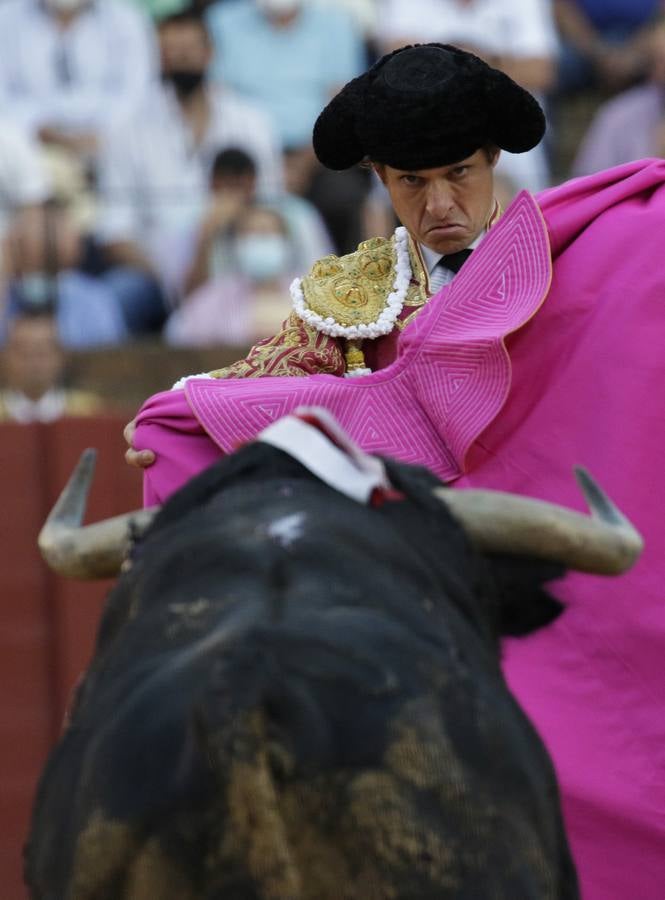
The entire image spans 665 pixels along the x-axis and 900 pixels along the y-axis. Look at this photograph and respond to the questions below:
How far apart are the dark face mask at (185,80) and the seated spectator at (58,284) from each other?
85 cm

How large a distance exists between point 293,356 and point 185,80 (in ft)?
14.5

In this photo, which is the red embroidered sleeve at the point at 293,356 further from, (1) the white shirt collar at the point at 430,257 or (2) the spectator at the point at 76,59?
(2) the spectator at the point at 76,59

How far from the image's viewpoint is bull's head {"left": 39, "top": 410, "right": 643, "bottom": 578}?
2135 mm

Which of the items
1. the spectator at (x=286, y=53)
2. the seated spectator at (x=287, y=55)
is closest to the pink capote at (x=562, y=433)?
the seated spectator at (x=287, y=55)

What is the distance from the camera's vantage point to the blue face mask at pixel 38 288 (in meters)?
6.64

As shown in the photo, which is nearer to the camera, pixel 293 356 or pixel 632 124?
pixel 293 356

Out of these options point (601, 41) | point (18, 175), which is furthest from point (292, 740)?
point (601, 41)

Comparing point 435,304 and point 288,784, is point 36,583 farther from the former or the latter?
point 288,784

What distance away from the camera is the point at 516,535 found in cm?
215

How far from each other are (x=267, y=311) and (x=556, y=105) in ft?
6.39

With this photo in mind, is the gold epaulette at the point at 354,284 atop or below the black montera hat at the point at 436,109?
below

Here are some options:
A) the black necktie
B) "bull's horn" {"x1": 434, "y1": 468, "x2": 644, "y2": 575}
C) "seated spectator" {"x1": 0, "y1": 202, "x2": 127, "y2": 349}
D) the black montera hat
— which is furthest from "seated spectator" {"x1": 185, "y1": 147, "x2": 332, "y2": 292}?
"bull's horn" {"x1": 434, "y1": 468, "x2": 644, "y2": 575}

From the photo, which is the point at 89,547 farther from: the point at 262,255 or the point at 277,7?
the point at 277,7

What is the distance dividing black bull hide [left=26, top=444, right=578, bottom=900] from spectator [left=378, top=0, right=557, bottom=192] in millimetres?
5756
